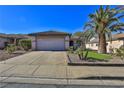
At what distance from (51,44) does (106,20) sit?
12.0m

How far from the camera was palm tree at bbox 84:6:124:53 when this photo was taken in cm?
1659

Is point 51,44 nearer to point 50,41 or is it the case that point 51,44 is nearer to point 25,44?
point 50,41

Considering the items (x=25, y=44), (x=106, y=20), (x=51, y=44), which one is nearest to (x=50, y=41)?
(x=51, y=44)

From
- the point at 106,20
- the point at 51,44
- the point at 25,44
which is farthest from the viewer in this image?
the point at 25,44

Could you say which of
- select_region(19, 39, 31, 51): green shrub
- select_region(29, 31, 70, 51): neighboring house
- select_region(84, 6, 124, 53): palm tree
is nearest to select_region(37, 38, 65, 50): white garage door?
select_region(29, 31, 70, 51): neighboring house

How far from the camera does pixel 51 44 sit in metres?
26.5

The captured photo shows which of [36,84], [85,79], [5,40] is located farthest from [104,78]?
[5,40]

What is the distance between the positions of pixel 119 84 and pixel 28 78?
378 cm

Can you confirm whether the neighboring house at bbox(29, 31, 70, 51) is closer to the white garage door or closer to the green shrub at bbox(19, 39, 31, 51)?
the white garage door

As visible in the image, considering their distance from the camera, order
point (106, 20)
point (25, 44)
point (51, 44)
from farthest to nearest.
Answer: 1. point (25, 44)
2. point (51, 44)
3. point (106, 20)

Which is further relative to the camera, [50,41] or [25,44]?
[25,44]

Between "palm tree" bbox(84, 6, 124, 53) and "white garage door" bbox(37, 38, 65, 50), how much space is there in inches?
378

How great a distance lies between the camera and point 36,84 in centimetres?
579
